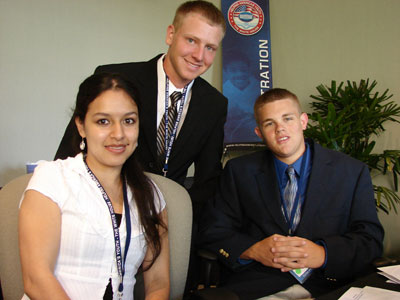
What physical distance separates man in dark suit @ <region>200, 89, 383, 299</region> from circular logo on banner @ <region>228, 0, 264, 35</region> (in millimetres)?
2627

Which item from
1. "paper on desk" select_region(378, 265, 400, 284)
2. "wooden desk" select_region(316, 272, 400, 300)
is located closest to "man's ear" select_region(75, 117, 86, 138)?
"wooden desk" select_region(316, 272, 400, 300)

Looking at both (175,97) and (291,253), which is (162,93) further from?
(291,253)

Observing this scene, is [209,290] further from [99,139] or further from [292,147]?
[292,147]

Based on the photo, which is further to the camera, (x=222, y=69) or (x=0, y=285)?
(x=222, y=69)

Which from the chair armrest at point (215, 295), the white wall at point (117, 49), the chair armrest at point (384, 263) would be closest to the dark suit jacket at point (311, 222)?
the chair armrest at point (384, 263)

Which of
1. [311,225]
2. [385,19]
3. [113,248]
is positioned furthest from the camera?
[385,19]

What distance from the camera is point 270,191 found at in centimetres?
205

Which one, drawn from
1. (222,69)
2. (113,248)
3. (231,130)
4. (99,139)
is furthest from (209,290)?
(222,69)

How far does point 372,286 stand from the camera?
1366 millimetres

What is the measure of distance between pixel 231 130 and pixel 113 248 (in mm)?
3148

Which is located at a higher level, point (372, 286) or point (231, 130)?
point (231, 130)

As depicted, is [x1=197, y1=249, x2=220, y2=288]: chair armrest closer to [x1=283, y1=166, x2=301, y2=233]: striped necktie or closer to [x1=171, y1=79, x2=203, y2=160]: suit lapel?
[x1=283, y1=166, x2=301, y2=233]: striped necktie

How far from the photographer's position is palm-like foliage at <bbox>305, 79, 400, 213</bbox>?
3191mm

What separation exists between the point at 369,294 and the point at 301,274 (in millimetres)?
577
